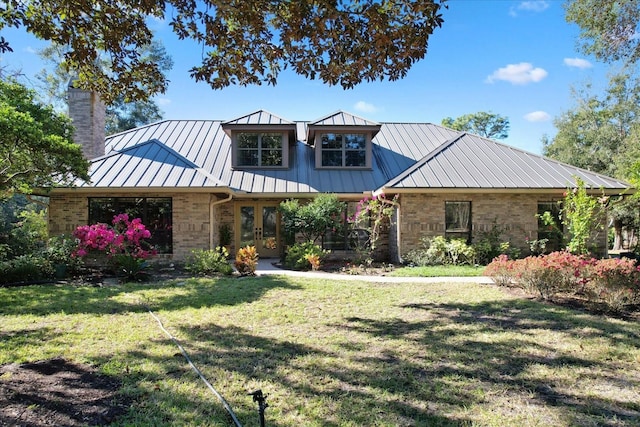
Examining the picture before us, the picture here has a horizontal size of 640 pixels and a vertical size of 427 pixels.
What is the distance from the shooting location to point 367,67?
5.61 m

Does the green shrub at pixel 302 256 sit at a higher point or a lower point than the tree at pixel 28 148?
lower

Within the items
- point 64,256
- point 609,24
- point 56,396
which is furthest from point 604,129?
point 56,396

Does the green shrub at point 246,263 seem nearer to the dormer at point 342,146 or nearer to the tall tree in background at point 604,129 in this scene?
the dormer at point 342,146

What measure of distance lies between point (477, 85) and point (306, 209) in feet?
32.6

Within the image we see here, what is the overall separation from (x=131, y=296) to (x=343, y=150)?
10346mm

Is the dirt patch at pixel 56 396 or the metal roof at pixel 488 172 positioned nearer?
the dirt patch at pixel 56 396

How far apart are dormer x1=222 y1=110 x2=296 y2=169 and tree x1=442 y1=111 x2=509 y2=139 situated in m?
33.0

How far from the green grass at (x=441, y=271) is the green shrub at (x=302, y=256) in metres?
2.55

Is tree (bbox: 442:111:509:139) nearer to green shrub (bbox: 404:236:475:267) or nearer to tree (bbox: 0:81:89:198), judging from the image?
green shrub (bbox: 404:236:475:267)

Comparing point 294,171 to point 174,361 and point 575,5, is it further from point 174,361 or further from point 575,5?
point 174,361

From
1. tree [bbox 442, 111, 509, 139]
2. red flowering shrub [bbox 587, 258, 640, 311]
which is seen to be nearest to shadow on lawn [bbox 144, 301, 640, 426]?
red flowering shrub [bbox 587, 258, 640, 311]

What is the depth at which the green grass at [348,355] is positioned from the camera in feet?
10.6

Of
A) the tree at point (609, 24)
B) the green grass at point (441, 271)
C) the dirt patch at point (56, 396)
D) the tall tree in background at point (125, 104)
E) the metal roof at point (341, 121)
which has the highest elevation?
the tall tree in background at point (125, 104)

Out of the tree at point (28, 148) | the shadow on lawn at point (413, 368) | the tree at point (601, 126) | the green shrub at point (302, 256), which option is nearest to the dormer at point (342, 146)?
the green shrub at point (302, 256)
